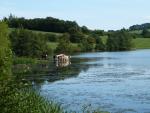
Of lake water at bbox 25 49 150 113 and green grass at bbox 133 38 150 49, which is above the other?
green grass at bbox 133 38 150 49

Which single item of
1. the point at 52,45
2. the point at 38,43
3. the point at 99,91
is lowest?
the point at 99,91

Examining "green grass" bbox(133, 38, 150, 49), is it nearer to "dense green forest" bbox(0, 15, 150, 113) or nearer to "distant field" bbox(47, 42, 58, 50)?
"dense green forest" bbox(0, 15, 150, 113)

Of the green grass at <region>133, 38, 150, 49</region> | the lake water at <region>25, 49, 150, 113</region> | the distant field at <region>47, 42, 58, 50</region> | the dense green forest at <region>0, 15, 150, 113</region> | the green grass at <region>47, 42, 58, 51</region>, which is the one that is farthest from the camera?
the green grass at <region>133, 38, 150, 49</region>

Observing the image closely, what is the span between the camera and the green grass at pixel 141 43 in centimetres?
18662

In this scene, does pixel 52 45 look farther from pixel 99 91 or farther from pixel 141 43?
pixel 99 91

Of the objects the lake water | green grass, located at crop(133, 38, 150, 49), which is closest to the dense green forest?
green grass, located at crop(133, 38, 150, 49)

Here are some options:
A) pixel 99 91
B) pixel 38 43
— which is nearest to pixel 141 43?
pixel 38 43

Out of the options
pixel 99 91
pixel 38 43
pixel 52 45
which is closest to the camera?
pixel 99 91

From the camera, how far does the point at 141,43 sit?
624 feet

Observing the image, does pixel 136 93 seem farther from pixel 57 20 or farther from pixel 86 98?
pixel 57 20

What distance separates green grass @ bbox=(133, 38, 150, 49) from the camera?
186625 millimetres

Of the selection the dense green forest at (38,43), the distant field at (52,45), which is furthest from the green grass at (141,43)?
the distant field at (52,45)

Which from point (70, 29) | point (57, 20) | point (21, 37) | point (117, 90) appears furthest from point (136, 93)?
point (57, 20)

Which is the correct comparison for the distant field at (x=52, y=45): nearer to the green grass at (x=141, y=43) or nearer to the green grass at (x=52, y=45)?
the green grass at (x=52, y=45)
